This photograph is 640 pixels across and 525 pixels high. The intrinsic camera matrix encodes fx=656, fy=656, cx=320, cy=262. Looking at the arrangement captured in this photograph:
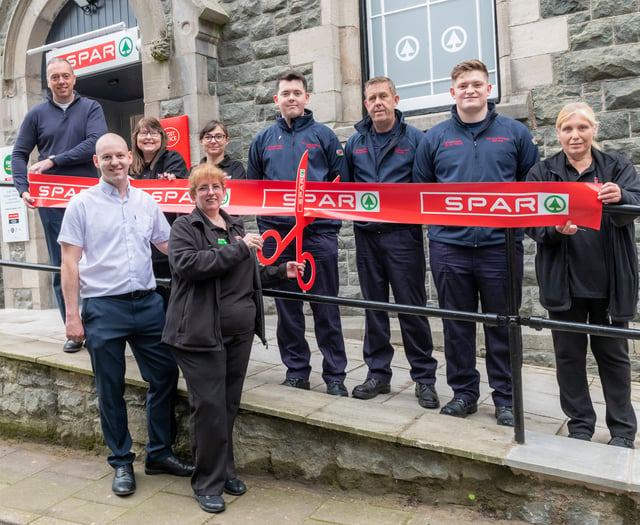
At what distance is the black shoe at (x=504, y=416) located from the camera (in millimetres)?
3467

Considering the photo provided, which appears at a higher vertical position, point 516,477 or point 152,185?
point 152,185

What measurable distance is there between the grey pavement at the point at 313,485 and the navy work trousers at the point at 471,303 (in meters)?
0.23

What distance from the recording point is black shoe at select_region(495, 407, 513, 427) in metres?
3.47

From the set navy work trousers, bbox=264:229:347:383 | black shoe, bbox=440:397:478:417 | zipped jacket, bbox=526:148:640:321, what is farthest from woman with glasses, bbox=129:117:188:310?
zipped jacket, bbox=526:148:640:321

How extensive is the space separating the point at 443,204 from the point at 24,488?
2757mm

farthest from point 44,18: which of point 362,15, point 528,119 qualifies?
point 528,119

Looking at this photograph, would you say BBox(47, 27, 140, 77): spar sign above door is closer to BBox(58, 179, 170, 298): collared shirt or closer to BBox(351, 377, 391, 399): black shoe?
BBox(58, 179, 170, 298): collared shirt

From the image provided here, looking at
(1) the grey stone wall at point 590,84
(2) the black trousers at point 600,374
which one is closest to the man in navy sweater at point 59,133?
(1) the grey stone wall at point 590,84

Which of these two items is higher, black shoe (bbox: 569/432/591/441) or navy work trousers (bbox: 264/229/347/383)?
navy work trousers (bbox: 264/229/347/383)

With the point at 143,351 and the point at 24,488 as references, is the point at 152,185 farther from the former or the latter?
the point at 24,488

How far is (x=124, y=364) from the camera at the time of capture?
11.7 feet

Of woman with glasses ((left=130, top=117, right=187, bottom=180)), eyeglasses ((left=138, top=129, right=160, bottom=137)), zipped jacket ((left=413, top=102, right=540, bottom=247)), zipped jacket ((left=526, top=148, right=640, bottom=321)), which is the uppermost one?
eyeglasses ((left=138, top=129, right=160, bottom=137))

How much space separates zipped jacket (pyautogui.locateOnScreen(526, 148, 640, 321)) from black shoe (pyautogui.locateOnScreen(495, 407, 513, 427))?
2.04ft

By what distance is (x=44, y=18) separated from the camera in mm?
8883
